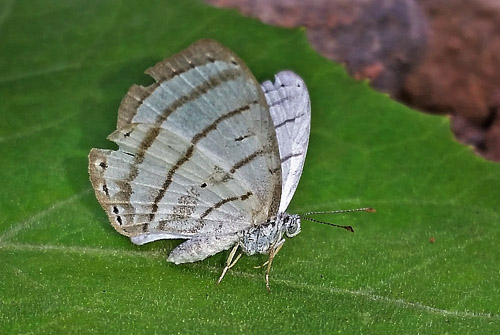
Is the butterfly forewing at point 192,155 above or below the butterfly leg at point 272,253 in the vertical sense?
above

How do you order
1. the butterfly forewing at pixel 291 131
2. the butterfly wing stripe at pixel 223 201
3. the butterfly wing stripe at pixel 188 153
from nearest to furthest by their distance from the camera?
the butterfly wing stripe at pixel 188 153 → the butterfly wing stripe at pixel 223 201 → the butterfly forewing at pixel 291 131

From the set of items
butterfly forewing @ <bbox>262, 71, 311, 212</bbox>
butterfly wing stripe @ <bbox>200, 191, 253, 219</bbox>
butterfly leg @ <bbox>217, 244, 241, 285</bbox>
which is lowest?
butterfly leg @ <bbox>217, 244, 241, 285</bbox>

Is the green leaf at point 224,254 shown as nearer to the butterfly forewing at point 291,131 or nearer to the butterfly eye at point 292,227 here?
the butterfly eye at point 292,227

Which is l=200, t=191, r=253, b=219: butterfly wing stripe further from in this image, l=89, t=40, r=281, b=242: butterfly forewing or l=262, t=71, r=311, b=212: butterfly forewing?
l=262, t=71, r=311, b=212: butterfly forewing

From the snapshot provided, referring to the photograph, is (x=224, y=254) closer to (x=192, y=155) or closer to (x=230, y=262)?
(x=230, y=262)

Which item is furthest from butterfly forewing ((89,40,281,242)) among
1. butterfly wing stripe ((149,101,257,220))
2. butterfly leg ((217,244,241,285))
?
butterfly leg ((217,244,241,285))

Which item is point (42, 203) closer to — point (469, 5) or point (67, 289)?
point (67, 289)

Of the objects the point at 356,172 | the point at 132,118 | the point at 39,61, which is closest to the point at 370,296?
the point at 356,172

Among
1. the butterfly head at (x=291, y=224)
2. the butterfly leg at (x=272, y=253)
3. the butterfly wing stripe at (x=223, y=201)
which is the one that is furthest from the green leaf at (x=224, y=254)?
the butterfly wing stripe at (x=223, y=201)

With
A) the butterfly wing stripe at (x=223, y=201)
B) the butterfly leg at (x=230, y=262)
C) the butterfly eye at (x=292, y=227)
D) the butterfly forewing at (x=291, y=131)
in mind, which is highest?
the butterfly forewing at (x=291, y=131)
